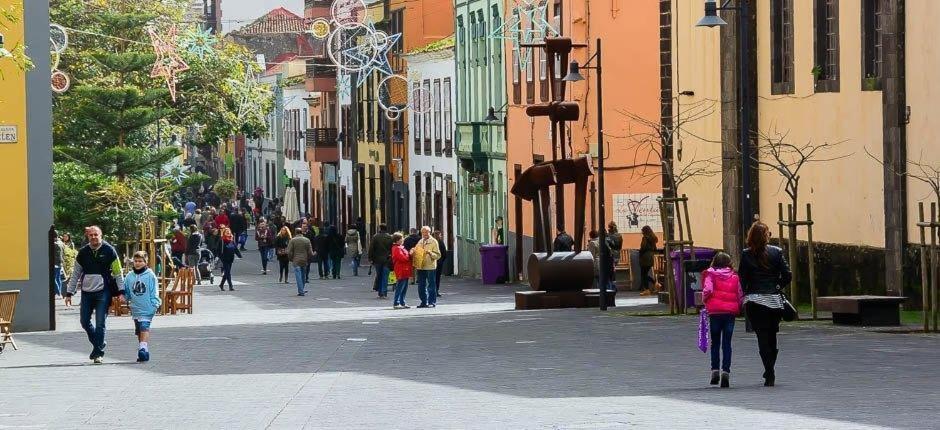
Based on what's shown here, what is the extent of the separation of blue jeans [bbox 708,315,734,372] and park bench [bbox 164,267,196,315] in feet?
71.8

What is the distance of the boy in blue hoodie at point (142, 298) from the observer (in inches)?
921

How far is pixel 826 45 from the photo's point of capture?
33.2 m

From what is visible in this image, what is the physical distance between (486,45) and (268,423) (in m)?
46.6

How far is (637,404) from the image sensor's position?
55.0 feet

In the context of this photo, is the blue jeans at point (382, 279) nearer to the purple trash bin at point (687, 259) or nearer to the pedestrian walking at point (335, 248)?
the purple trash bin at point (687, 259)

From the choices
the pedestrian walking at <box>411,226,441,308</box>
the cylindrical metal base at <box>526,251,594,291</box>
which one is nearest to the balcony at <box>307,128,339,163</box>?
the pedestrian walking at <box>411,226,441,308</box>

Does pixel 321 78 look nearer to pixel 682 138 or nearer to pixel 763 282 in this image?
pixel 682 138

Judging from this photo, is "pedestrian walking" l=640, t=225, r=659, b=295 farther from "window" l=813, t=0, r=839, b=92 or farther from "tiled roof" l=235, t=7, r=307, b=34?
"tiled roof" l=235, t=7, r=307, b=34

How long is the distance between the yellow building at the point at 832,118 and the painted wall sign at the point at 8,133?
450 inches

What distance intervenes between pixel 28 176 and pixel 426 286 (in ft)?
36.1

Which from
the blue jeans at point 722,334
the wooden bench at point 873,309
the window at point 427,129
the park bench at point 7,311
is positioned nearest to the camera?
the blue jeans at point 722,334

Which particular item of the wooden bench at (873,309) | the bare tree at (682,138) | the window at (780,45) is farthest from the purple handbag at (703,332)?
the window at (780,45)

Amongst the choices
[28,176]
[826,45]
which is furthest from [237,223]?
[826,45]

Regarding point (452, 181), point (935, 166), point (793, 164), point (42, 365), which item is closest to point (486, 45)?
point (452, 181)
